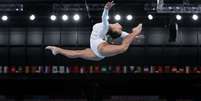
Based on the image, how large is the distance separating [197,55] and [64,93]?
19.6 feet

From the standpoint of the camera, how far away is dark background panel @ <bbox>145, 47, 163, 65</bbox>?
19828mm

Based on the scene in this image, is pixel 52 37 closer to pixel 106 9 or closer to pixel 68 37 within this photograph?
pixel 68 37

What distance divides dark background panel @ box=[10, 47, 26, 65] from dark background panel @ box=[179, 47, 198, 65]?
691cm

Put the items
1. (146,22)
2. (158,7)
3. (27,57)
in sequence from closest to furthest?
1. (158,7)
2. (146,22)
3. (27,57)

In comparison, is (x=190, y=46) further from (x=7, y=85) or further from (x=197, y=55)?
(x=7, y=85)

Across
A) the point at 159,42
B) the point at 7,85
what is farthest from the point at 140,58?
the point at 7,85

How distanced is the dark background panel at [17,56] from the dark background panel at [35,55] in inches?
10.2

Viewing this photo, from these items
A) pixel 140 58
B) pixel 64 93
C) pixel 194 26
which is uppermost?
pixel 194 26

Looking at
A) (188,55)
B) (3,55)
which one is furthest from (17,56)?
(188,55)

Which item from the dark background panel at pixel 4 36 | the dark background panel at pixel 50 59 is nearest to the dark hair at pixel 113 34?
the dark background panel at pixel 50 59

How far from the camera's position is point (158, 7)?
15.9 metres

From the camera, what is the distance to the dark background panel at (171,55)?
19672mm

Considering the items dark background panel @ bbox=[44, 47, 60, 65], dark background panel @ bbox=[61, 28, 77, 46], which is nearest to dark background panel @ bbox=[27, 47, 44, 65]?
dark background panel @ bbox=[44, 47, 60, 65]

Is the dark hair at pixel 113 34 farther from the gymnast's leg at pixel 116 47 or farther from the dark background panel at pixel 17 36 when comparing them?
the dark background panel at pixel 17 36
